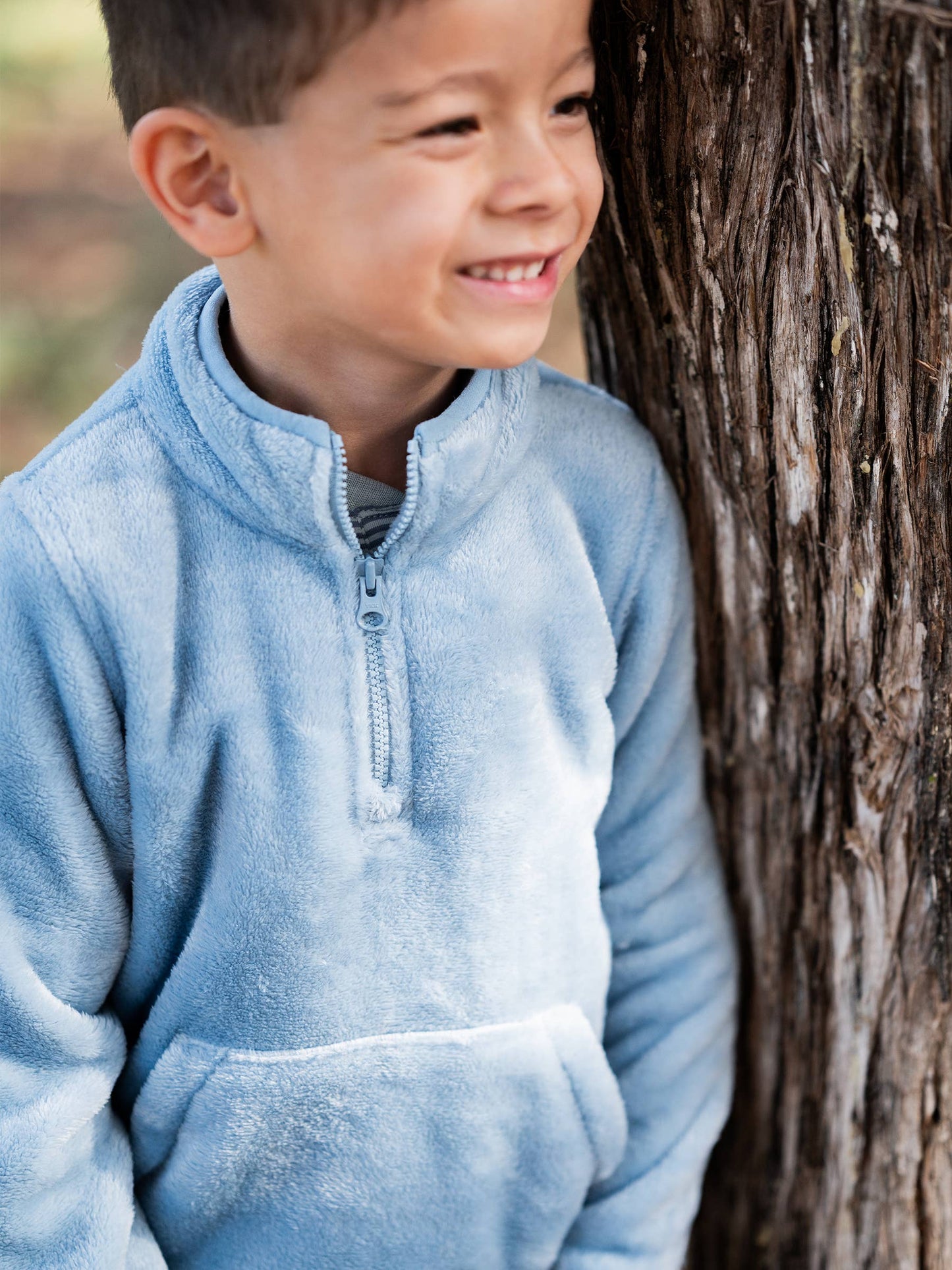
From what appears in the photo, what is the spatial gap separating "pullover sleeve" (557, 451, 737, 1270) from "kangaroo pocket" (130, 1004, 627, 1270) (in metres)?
0.10

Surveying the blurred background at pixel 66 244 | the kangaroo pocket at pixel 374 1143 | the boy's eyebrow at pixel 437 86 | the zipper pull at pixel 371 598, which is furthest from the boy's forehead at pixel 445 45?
the blurred background at pixel 66 244

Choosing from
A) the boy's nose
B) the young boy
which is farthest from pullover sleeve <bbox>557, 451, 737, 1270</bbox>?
the boy's nose

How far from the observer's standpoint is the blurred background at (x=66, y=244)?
3.88m

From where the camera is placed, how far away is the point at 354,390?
1.07 meters

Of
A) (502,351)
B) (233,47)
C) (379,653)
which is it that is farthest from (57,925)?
(233,47)

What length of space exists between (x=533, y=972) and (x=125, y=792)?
1.38 ft

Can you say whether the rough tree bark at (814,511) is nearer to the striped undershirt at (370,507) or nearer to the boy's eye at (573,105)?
the boy's eye at (573,105)

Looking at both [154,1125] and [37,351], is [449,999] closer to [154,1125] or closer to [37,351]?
[154,1125]

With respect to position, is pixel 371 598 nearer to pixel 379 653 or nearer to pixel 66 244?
pixel 379 653

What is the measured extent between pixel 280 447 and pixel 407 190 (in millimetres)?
220

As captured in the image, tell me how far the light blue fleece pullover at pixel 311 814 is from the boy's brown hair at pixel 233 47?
0.63 feet

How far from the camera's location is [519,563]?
113 centimetres

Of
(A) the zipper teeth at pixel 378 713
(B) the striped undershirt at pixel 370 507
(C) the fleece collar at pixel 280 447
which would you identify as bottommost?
(A) the zipper teeth at pixel 378 713

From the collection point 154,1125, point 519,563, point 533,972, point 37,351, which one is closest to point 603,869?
point 533,972
